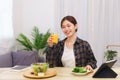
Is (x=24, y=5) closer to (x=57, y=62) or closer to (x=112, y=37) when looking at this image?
(x=112, y=37)

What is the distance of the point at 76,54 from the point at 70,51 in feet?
0.25

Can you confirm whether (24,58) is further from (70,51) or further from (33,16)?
(70,51)

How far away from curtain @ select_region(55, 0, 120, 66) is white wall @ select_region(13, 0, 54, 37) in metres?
0.19

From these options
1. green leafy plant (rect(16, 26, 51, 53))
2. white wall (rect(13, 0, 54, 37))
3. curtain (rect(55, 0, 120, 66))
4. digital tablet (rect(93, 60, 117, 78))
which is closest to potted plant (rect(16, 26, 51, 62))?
green leafy plant (rect(16, 26, 51, 53))

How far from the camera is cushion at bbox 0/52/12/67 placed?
3832 mm

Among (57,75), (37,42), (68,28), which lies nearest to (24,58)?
(37,42)

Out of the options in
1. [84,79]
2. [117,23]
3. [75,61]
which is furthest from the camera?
[117,23]

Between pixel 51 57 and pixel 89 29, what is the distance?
192cm

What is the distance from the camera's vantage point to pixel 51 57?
9.21 feet

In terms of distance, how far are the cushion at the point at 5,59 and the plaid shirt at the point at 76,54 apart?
1.28 metres

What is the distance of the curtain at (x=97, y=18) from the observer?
4.49m

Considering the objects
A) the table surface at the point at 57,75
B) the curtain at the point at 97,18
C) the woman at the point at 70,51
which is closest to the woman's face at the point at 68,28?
the woman at the point at 70,51

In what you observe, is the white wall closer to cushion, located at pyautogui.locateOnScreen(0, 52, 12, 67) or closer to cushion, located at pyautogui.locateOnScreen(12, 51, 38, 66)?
cushion, located at pyautogui.locateOnScreen(12, 51, 38, 66)

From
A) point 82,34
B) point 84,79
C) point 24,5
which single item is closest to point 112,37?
point 82,34
